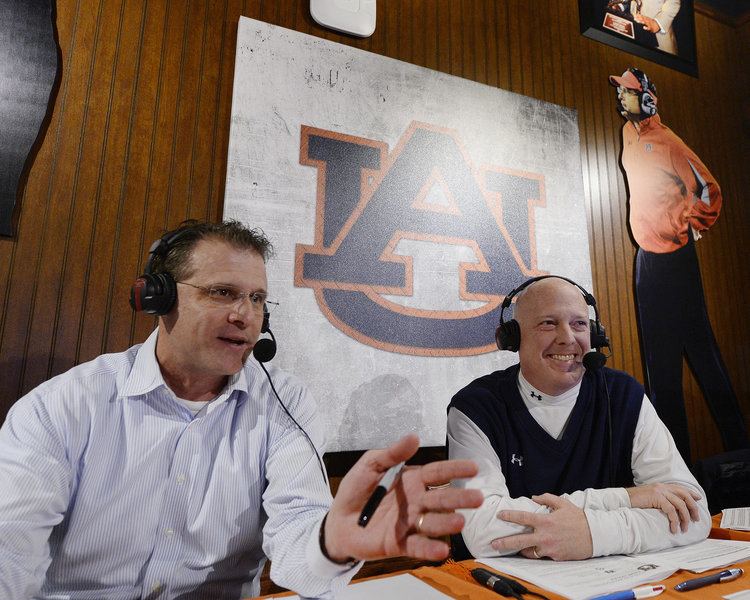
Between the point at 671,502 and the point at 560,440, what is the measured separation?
1.07 feet

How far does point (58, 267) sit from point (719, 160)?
3611 millimetres

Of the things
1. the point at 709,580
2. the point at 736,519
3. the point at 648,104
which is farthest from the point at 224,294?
the point at 648,104

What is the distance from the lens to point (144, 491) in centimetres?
103

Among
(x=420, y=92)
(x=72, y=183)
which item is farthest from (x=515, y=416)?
(x=72, y=183)

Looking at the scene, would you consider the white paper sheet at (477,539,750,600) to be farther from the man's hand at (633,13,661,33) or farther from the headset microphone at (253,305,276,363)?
the man's hand at (633,13,661,33)

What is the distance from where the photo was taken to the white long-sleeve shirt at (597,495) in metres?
1.09

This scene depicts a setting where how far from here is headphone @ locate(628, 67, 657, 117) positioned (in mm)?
2834

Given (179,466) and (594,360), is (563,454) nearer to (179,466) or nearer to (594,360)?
(594,360)

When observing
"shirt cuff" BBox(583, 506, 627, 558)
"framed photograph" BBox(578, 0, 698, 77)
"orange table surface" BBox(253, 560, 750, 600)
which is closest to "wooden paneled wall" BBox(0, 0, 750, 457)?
"framed photograph" BBox(578, 0, 698, 77)

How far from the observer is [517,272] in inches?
85.8

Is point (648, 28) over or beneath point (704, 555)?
over

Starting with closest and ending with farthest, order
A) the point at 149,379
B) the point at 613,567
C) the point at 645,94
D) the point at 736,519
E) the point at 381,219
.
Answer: the point at 613,567
the point at 149,379
the point at 736,519
the point at 381,219
the point at 645,94

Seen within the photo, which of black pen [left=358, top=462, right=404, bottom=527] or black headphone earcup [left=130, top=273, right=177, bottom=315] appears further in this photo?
black headphone earcup [left=130, top=273, right=177, bottom=315]

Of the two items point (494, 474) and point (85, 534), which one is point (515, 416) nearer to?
point (494, 474)
